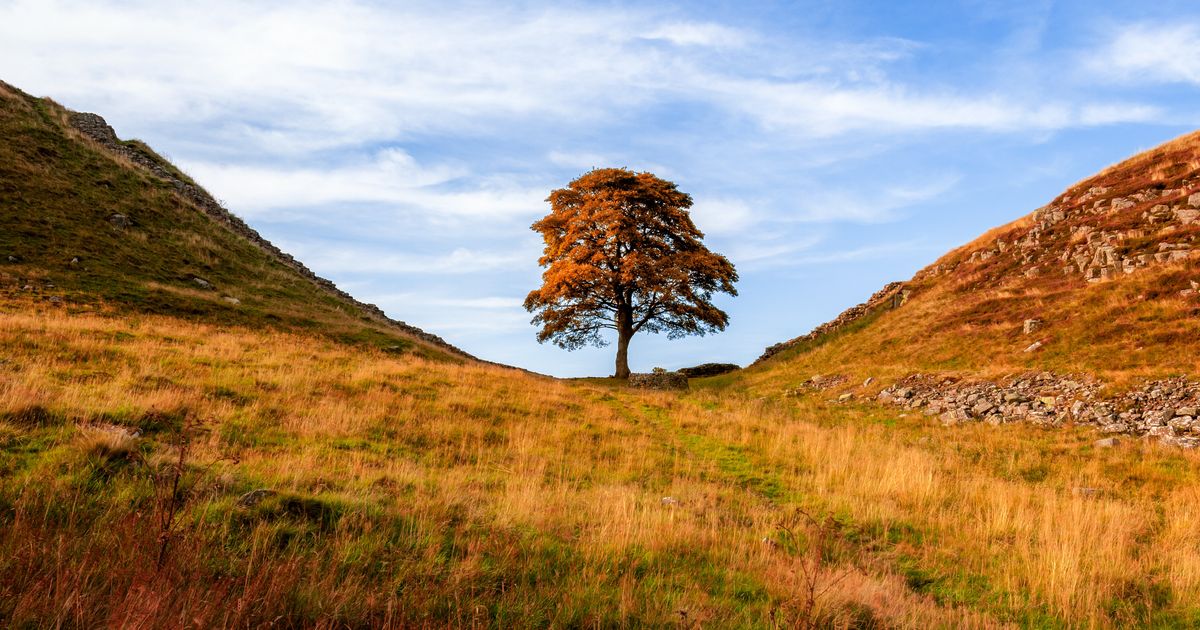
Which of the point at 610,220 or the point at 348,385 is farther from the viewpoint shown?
the point at 610,220

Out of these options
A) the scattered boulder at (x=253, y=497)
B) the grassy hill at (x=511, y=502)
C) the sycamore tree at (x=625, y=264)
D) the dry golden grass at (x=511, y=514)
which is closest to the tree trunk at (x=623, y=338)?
the sycamore tree at (x=625, y=264)

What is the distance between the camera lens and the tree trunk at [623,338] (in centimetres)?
3722

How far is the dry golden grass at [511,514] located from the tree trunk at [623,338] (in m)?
22.1

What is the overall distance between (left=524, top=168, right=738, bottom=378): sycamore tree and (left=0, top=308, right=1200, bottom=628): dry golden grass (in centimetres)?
2042

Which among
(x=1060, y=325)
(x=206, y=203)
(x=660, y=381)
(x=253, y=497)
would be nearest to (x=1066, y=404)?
(x=1060, y=325)

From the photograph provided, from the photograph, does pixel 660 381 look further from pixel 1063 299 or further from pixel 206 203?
pixel 206 203

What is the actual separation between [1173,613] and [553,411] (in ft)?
39.6

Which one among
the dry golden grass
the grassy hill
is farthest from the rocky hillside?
the dry golden grass

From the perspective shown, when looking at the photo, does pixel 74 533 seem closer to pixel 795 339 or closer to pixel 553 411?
pixel 553 411

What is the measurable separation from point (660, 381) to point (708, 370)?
43.0 ft

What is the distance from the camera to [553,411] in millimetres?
15836

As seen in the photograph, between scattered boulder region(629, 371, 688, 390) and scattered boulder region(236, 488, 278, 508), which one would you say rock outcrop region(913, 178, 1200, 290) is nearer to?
scattered boulder region(629, 371, 688, 390)

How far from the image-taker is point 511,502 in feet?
24.2

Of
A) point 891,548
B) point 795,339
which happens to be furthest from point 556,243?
point 891,548
